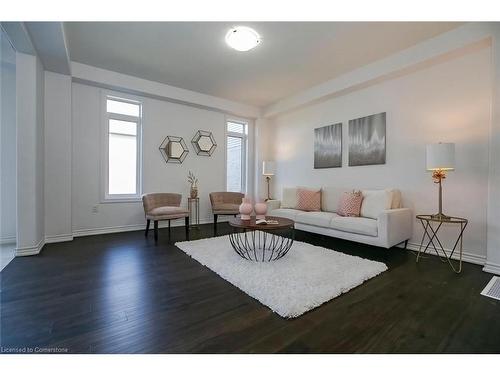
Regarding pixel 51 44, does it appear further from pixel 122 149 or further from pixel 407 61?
pixel 407 61

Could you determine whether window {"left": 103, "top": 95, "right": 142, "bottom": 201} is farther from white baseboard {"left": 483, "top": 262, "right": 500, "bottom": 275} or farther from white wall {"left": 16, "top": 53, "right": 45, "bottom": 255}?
white baseboard {"left": 483, "top": 262, "right": 500, "bottom": 275}

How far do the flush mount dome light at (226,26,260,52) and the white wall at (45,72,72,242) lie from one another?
2583mm

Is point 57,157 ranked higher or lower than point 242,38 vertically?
lower

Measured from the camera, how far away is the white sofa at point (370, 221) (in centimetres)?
275

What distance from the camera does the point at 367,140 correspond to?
12.3 feet

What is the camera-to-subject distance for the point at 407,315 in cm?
158

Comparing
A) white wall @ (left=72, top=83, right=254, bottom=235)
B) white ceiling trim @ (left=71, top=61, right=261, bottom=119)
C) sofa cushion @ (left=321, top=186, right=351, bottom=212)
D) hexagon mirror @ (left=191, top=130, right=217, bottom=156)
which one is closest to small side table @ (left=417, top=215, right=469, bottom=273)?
sofa cushion @ (left=321, top=186, right=351, bottom=212)

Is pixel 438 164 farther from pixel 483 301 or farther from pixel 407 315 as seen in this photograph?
pixel 407 315

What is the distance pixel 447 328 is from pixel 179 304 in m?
1.78

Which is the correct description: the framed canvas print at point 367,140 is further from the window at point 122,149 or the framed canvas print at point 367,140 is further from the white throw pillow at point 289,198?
the window at point 122,149

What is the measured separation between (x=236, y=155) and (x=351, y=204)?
3.05 m

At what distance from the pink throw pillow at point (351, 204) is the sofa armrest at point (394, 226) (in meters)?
0.53

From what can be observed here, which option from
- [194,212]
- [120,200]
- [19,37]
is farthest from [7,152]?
[194,212]
